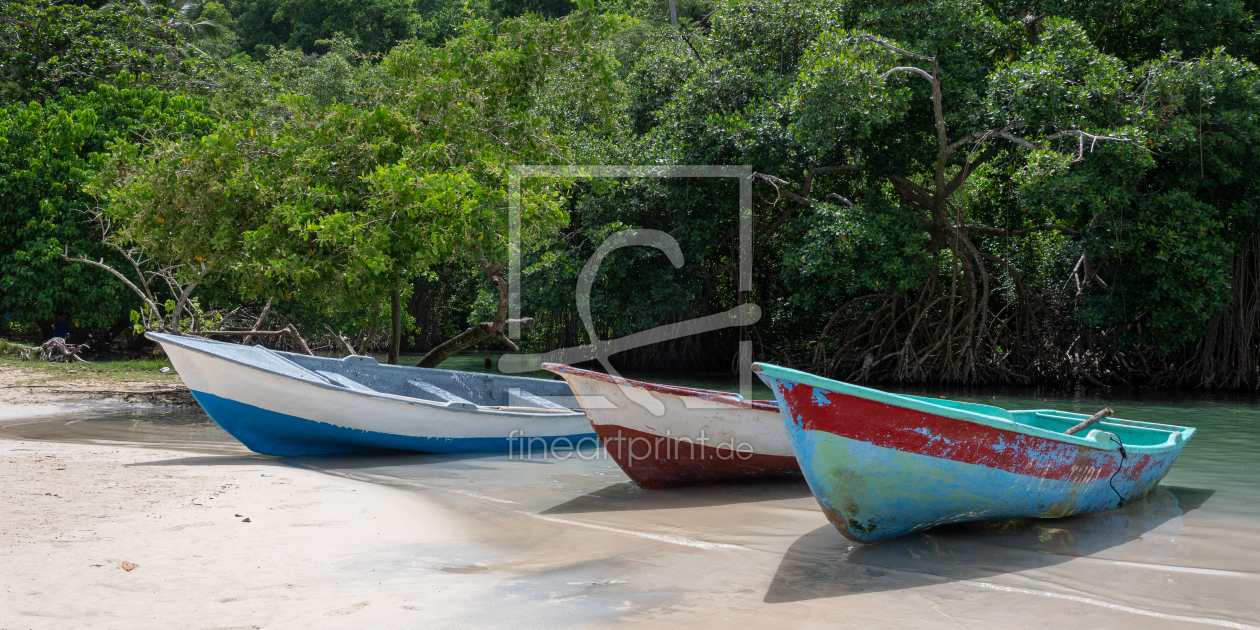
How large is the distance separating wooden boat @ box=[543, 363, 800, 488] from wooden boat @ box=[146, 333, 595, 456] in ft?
5.57

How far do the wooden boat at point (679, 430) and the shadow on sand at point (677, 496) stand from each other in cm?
11

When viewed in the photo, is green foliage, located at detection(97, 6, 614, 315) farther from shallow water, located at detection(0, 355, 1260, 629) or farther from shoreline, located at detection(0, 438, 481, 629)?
shoreline, located at detection(0, 438, 481, 629)

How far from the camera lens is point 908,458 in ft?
14.7

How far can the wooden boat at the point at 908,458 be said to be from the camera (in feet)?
14.6

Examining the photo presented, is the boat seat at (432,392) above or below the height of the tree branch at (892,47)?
below

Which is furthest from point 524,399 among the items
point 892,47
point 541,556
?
point 892,47

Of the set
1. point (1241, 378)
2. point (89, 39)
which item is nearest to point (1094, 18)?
point (1241, 378)

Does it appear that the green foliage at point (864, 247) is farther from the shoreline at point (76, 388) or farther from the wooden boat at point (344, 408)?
the shoreline at point (76, 388)

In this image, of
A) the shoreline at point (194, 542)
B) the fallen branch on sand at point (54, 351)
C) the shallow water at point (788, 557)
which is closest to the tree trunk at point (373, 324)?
the shallow water at point (788, 557)

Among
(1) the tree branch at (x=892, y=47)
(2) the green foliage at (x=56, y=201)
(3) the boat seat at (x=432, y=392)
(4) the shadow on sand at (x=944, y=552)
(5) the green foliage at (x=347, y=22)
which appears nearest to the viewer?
(4) the shadow on sand at (x=944, y=552)

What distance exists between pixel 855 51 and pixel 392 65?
19.5 feet

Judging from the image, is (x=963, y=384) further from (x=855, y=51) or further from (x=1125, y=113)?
(x=855, y=51)

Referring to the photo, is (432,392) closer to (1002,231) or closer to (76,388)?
(76,388)

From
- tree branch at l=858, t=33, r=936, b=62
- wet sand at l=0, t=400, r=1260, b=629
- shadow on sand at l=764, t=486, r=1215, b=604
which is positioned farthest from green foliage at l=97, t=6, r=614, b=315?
shadow on sand at l=764, t=486, r=1215, b=604
